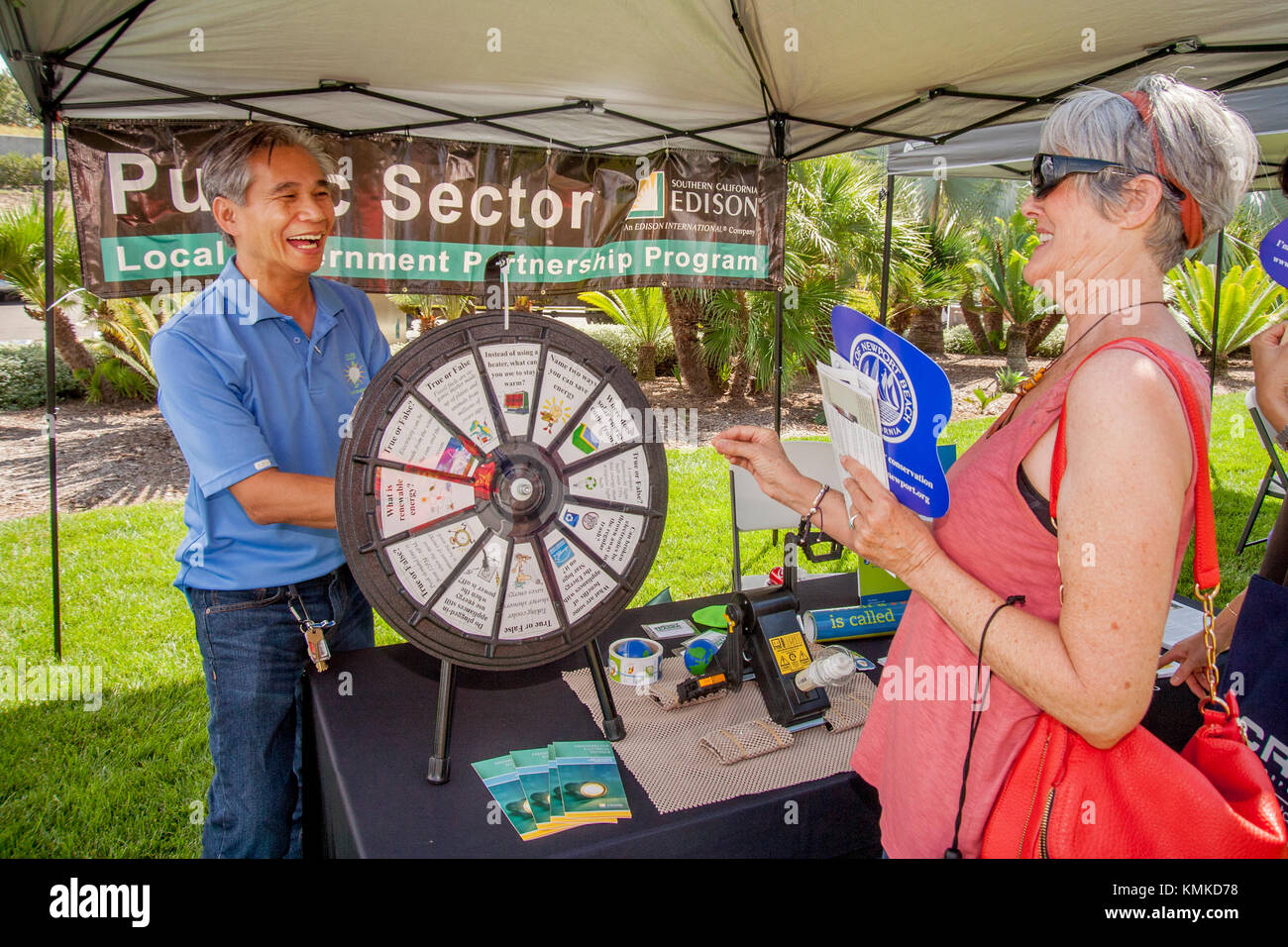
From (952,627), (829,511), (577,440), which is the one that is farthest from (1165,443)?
(577,440)

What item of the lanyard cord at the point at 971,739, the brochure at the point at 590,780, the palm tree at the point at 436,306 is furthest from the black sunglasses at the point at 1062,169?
the palm tree at the point at 436,306

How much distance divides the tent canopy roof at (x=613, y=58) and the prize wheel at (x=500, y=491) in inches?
66.9

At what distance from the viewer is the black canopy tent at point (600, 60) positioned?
8.50ft

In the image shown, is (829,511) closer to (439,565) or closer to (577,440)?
(577,440)

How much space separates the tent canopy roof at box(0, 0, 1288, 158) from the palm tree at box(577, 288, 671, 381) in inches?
223

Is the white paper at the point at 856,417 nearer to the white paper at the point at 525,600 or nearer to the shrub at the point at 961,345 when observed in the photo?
the white paper at the point at 525,600

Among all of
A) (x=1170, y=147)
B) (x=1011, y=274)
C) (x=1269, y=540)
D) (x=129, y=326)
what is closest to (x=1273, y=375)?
(x=1269, y=540)

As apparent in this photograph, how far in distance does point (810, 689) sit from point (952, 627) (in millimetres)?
688

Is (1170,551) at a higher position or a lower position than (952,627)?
higher

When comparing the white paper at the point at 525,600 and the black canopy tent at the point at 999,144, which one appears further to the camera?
the black canopy tent at the point at 999,144

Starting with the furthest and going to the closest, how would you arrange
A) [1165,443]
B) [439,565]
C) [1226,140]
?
1. [439,565]
2. [1226,140]
3. [1165,443]

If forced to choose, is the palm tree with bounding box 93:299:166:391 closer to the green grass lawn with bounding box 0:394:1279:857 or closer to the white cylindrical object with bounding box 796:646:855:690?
the green grass lawn with bounding box 0:394:1279:857

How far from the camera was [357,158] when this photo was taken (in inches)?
147

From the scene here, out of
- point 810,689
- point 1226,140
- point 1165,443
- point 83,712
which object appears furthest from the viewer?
point 83,712
